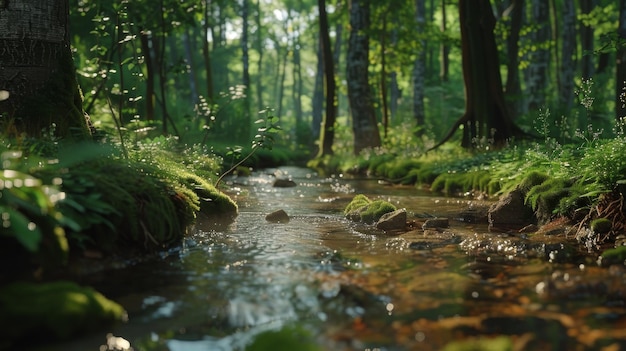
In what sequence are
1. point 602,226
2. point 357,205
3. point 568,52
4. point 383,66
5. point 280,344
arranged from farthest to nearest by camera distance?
1. point 568,52
2. point 383,66
3. point 357,205
4. point 602,226
5. point 280,344

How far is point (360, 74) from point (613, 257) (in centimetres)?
1540

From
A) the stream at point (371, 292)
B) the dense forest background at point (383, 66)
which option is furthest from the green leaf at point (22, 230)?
the dense forest background at point (383, 66)

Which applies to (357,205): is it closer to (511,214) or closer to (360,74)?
(511,214)

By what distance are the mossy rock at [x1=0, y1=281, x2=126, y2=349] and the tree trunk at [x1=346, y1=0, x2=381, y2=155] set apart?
16690 mm

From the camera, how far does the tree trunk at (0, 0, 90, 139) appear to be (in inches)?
244

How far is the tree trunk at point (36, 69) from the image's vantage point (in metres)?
6.20

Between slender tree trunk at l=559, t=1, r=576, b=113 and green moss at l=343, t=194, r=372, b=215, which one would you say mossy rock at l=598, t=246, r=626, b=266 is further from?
slender tree trunk at l=559, t=1, r=576, b=113

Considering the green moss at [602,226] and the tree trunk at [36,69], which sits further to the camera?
the tree trunk at [36,69]

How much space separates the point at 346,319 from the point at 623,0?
419 inches

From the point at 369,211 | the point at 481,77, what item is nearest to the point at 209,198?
the point at 369,211

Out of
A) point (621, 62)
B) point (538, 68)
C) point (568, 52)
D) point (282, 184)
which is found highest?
point (568, 52)

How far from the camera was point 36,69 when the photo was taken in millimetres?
6398

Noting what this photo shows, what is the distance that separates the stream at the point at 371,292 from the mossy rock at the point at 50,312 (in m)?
0.11

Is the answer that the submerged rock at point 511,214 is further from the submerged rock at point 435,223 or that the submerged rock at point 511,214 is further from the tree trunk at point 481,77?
the tree trunk at point 481,77
